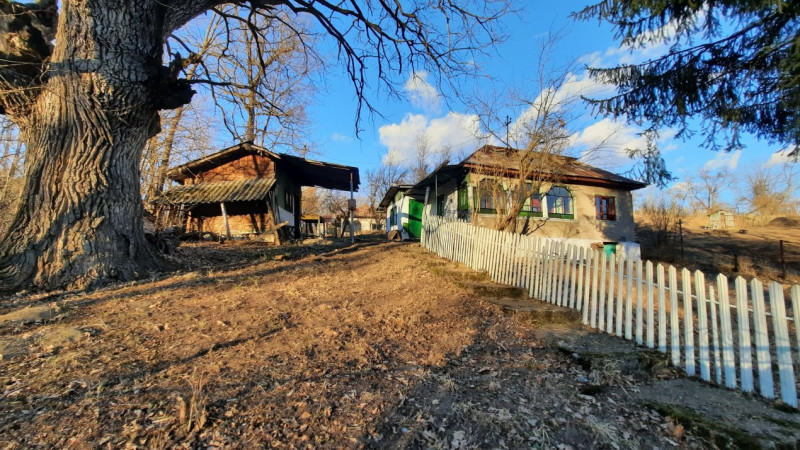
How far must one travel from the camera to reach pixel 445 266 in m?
7.34

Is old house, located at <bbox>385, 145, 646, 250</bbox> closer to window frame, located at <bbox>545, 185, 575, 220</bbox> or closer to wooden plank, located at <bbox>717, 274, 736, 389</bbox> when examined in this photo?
window frame, located at <bbox>545, 185, 575, 220</bbox>

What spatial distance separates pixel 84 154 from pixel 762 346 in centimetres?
810

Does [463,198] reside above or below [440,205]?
above

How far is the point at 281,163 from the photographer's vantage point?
16.1 metres

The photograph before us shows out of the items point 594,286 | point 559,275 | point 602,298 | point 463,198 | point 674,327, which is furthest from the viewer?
point 463,198

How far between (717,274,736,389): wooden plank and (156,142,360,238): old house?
13.0 metres

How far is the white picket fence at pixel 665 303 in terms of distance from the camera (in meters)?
2.66

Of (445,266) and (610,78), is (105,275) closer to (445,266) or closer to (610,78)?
(445,266)

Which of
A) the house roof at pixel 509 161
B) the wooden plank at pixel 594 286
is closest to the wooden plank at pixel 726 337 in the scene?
the wooden plank at pixel 594 286

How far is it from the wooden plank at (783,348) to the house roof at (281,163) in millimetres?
13266

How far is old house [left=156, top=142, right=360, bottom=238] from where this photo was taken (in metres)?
14.1

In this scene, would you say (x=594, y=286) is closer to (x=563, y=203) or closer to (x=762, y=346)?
(x=762, y=346)

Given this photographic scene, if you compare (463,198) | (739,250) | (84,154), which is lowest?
(739,250)

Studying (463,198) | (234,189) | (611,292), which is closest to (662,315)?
(611,292)
